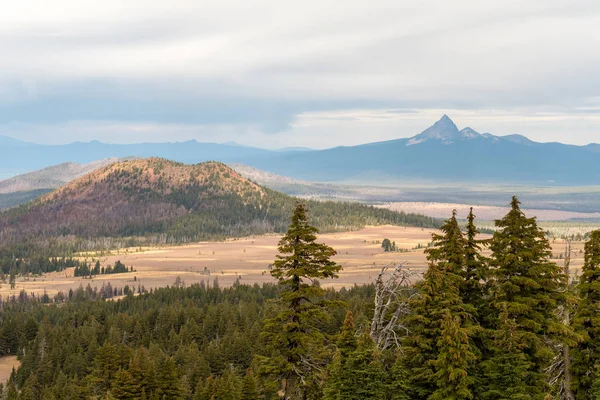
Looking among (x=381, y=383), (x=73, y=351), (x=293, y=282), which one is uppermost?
(x=293, y=282)

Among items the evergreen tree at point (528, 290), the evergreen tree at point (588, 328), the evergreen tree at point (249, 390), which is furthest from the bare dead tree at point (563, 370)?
the evergreen tree at point (249, 390)

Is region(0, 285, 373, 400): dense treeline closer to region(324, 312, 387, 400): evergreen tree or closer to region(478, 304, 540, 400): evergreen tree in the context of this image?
region(324, 312, 387, 400): evergreen tree

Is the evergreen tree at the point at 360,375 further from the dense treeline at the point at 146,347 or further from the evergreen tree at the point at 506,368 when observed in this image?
the evergreen tree at the point at 506,368

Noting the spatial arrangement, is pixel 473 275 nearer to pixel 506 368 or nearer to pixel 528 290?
pixel 528 290

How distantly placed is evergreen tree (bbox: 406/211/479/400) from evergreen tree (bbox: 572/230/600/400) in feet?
25.1

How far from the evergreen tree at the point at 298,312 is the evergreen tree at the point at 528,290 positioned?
10443 mm

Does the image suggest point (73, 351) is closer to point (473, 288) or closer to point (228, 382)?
point (228, 382)

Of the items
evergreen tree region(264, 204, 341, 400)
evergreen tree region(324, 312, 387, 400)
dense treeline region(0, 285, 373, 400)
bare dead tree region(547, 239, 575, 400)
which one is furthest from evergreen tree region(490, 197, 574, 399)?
dense treeline region(0, 285, 373, 400)

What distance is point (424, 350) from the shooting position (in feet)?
123

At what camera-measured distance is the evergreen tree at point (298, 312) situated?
36.5m

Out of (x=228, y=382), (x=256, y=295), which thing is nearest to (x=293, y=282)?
(x=228, y=382)

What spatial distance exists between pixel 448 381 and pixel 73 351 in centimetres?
8264

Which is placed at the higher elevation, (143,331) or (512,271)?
(512,271)

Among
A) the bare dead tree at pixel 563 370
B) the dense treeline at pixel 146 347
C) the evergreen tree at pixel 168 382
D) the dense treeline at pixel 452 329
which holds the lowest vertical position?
the dense treeline at pixel 146 347
